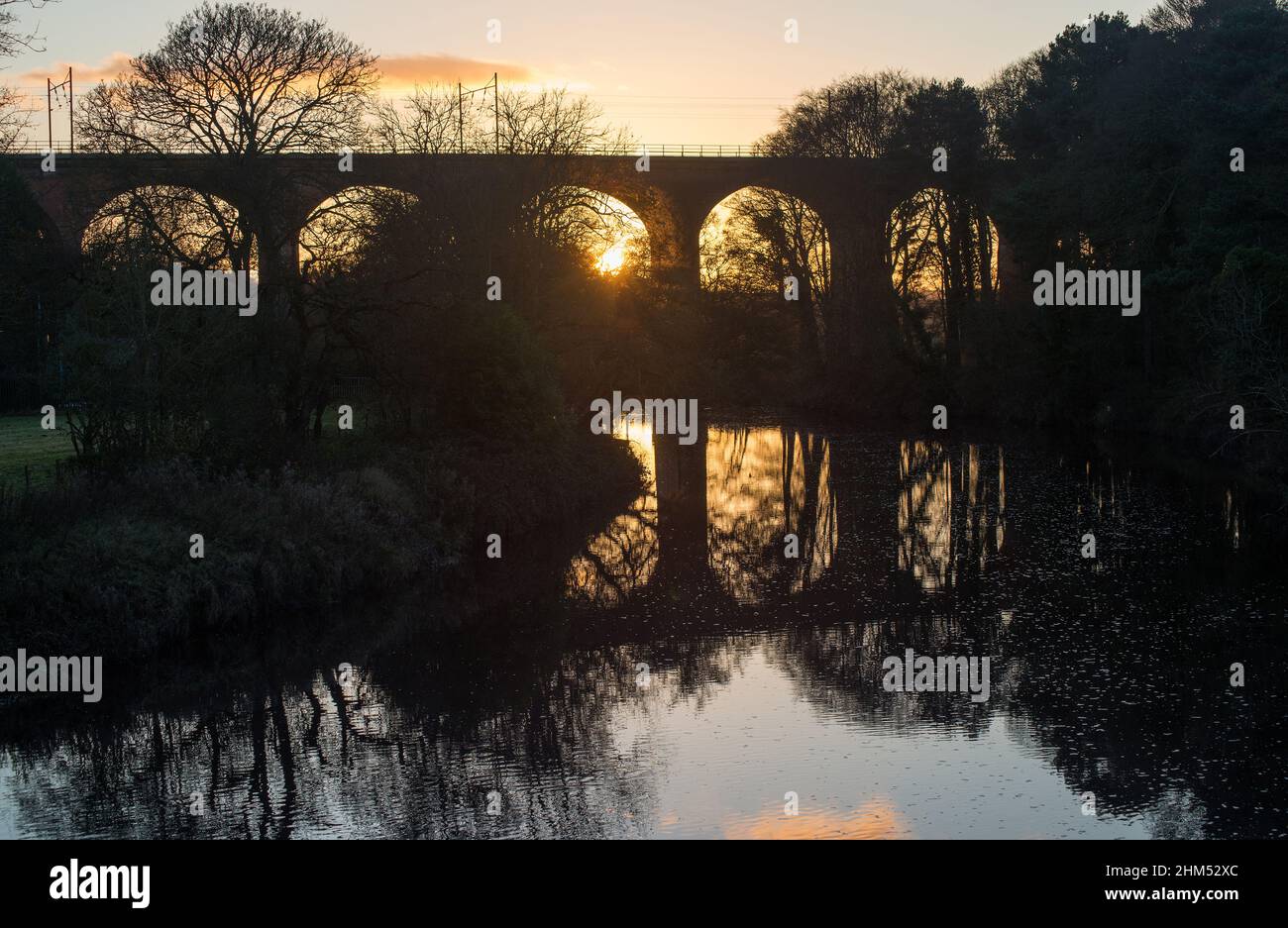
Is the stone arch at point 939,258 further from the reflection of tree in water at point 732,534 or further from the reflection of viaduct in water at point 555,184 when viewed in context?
the reflection of tree in water at point 732,534

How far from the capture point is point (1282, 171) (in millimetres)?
24031

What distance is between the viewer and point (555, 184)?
25781mm

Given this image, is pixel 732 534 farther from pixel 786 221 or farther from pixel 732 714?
pixel 786 221

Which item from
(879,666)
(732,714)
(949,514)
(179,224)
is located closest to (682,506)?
(949,514)

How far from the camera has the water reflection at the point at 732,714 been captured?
331 inches

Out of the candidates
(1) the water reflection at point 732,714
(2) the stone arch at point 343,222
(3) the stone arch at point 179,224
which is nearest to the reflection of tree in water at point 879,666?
(1) the water reflection at point 732,714

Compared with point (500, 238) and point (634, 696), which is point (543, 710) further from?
point (500, 238)

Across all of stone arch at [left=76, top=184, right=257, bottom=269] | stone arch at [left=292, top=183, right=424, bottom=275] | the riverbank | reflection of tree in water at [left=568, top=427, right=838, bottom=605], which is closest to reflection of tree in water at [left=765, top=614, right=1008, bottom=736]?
reflection of tree in water at [left=568, top=427, right=838, bottom=605]

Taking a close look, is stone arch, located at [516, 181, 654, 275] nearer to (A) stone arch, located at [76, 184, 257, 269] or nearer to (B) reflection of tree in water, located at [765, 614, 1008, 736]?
(A) stone arch, located at [76, 184, 257, 269]

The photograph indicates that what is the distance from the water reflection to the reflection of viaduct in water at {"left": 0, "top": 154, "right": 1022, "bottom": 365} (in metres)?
9.14

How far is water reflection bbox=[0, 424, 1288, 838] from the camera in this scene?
8.40m

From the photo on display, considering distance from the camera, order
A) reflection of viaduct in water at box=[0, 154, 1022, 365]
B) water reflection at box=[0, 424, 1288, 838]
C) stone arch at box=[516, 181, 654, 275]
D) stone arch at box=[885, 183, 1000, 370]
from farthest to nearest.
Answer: stone arch at box=[885, 183, 1000, 370] < stone arch at box=[516, 181, 654, 275] < reflection of viaduct in water at box=[0, 154, 1022, 365] < water reflection at box=[0, 424, 1288, 838]

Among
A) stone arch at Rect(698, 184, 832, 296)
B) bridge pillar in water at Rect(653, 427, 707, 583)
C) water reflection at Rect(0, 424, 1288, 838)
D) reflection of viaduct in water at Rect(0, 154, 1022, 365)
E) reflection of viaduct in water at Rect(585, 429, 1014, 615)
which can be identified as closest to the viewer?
water reflection at Rect(0, 424, 1288, 838)
